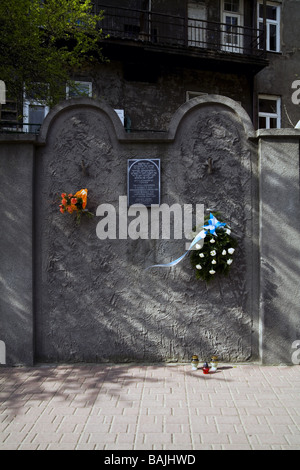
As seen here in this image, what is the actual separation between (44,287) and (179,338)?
6.18 feet

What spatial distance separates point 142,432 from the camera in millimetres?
3568

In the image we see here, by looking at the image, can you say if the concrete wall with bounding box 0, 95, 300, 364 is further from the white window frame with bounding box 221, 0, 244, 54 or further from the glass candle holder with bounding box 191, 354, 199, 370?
the white window frame with bounding box 221, 0, 244, 54

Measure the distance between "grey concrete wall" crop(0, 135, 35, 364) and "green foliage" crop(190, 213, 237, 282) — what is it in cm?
216

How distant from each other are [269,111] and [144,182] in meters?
11.5

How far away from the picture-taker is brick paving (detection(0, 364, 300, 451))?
11.3 ft

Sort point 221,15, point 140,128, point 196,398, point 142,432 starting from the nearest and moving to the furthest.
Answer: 1. point 142,432
2. point 196,398
3. point 140,128
4. point 221,15

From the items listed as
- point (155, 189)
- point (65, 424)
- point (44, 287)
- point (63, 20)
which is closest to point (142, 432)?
point (65, 424)

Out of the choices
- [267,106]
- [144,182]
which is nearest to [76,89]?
[144,182]

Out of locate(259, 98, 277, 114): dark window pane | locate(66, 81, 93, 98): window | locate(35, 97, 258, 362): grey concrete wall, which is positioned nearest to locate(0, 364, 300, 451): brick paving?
locate(35, 97, 258, 362): grey concrete wall

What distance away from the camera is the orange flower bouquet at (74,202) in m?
5.21

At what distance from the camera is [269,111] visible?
601 inches

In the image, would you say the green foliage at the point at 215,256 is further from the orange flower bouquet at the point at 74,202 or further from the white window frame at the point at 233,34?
the white window frame at the point at 233,34

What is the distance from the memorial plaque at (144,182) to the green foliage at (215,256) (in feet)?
2.83

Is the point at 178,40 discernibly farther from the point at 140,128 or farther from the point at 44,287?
the point at 44,287
